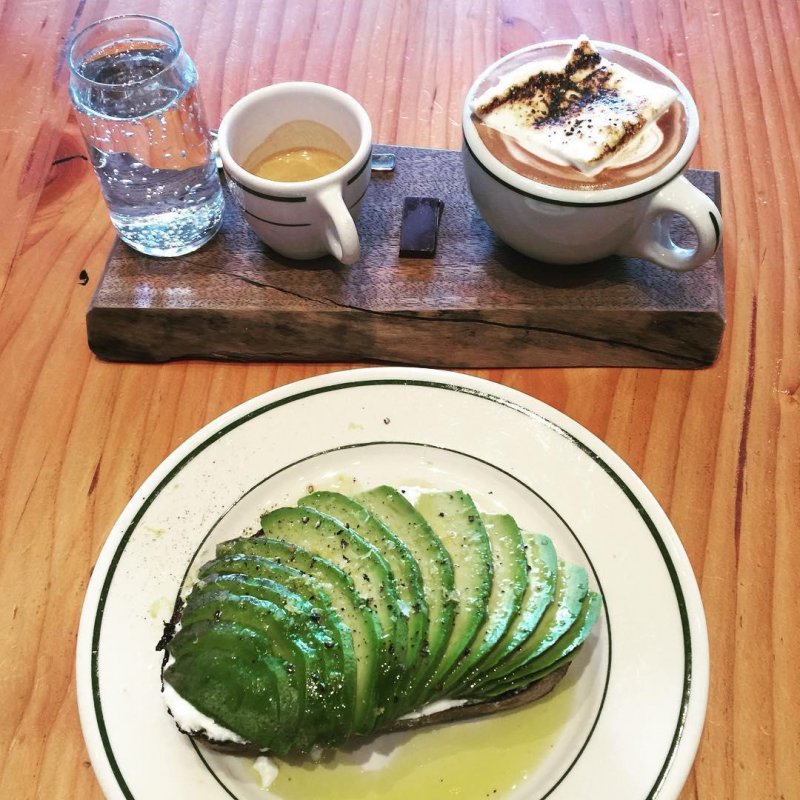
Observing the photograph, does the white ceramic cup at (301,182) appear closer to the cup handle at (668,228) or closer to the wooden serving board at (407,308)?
the wooden serving board at (407,308)

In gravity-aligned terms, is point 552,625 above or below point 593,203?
below

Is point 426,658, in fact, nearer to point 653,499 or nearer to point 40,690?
point 653,499

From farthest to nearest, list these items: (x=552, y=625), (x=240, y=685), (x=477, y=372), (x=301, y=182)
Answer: (x=477, y=372) → (x=301, y=182) → (x=552, y=625) → (x=240, y=685)

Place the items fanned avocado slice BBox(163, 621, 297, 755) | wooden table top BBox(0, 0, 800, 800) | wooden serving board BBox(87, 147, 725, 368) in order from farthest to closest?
wooden serving board BBox(87, 147, 725, 368) → wooden table top BBox(0, 0, 800, 800) → fanned avocado slice BBox(163, 621, 297, 755)

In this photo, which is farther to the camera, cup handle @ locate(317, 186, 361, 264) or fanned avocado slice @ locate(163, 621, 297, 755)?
cup handle @ locate(317, 186, 361, 264)

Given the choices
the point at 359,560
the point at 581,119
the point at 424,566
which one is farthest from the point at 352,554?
the point at 581,119

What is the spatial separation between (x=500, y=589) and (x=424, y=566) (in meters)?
0.13

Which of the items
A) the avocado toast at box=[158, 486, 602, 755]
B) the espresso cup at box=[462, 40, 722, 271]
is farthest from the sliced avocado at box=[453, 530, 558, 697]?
the espresso cup at box=[462, 40, 722, 271]

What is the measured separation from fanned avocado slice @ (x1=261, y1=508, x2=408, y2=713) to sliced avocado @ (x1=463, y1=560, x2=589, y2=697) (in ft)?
0.47

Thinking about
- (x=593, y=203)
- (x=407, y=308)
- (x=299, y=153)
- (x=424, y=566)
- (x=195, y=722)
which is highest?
(x=593, y=203)

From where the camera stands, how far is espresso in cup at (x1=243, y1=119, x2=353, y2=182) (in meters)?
1.69

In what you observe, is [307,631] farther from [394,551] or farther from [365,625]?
[394,551]

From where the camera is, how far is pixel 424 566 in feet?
4.22

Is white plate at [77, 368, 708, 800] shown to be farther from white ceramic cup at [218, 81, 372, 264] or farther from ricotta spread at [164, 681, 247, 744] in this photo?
white ceramic cup at [218, 81, 372, 264]
